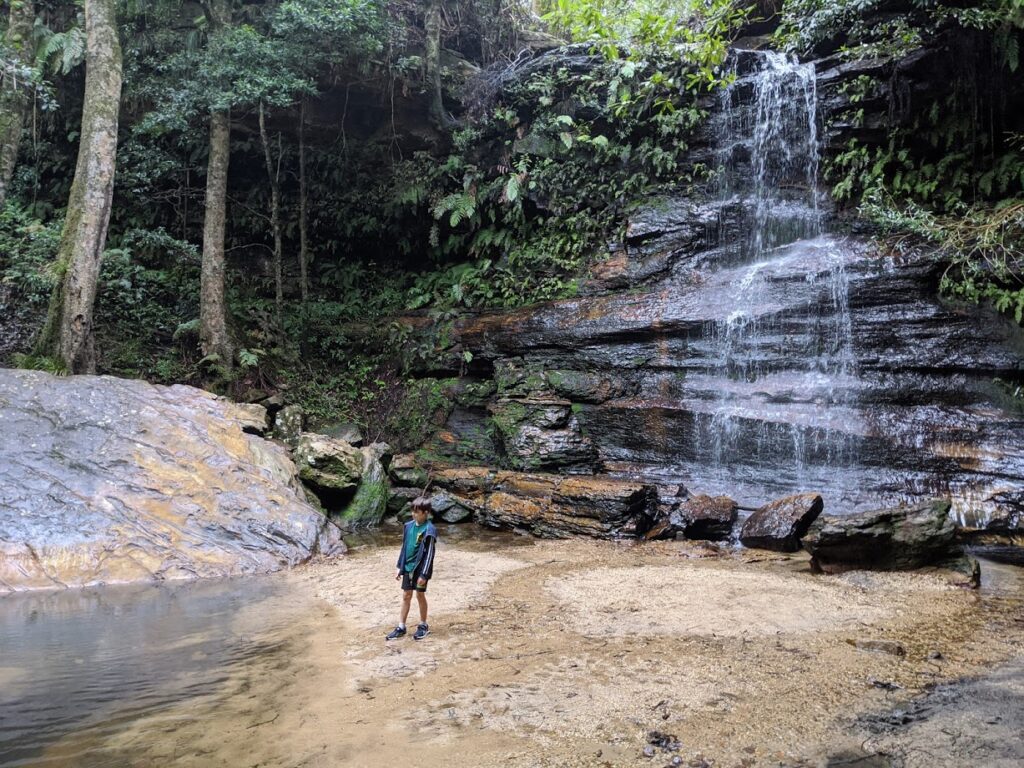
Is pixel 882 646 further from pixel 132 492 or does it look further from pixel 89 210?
pixel 89 210

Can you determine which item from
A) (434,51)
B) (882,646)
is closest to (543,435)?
(882,646)

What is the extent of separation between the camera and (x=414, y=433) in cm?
1353

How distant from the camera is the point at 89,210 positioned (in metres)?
10.1

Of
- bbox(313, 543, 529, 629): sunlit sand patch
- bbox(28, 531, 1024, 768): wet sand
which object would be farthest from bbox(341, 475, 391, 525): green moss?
bbox(28, 531, 1024, 768): wet sand

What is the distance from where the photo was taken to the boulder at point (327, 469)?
385 inches

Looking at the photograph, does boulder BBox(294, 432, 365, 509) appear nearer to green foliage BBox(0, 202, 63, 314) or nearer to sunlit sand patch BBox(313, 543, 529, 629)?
sunlit sand patch BBox(313, 543, 529, 629)

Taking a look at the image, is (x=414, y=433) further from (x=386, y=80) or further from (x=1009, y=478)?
(x=1009, y=478)

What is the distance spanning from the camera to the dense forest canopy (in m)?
11.3

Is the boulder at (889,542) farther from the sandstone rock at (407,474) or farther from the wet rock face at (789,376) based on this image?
the sandstone rock at (407,474)

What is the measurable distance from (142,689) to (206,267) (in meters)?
10.4

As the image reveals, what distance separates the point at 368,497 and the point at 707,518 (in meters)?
5.39

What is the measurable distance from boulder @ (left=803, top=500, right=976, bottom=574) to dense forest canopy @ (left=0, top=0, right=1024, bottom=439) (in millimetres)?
4941

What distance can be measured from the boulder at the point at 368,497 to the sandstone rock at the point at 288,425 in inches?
53.6

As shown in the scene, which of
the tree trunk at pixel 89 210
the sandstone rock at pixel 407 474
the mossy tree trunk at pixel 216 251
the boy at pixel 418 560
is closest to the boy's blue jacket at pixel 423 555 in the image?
the boy at pixel 418 560
